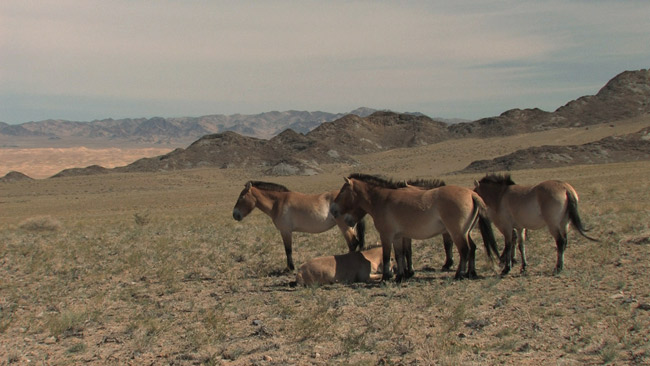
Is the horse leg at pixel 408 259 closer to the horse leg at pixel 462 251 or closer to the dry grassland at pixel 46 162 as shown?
the horse leg at pixel 462 251

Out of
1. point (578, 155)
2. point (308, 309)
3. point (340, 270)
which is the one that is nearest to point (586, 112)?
point (578, 155)

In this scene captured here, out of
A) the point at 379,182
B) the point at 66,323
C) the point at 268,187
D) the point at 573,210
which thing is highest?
the point at 379,182

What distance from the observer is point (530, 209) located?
9.41 meters

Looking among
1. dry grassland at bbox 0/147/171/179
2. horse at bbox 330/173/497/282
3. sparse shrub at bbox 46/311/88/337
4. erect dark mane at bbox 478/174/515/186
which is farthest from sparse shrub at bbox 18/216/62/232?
dry grassland at bbox 0/147/171/179

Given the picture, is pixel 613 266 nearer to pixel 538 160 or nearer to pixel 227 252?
pixel 227 252

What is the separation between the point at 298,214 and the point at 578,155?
59.7m

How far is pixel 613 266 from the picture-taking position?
9242mm

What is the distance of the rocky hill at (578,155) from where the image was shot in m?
59.5

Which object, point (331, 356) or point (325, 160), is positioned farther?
point (325, 160)

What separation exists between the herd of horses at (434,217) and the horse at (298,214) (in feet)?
0.11

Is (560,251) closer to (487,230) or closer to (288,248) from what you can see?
(487,230)

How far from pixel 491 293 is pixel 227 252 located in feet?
23.9

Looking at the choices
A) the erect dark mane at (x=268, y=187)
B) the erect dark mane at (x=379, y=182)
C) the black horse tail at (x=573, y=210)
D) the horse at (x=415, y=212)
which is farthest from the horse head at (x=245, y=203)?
the black horse tail at (x=573, y=210)

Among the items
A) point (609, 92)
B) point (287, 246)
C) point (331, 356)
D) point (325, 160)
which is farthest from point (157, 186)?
point (609, 92)
